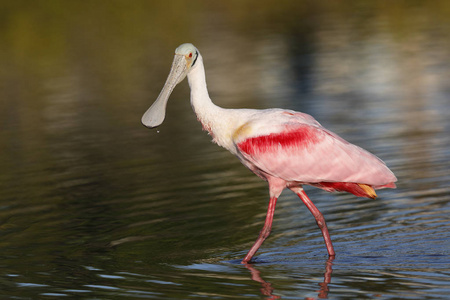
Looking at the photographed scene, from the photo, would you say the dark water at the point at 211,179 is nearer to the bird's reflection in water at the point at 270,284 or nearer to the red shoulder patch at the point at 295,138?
the bird's reflection in water at the point at 270,284

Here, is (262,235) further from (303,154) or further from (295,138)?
(295,138)

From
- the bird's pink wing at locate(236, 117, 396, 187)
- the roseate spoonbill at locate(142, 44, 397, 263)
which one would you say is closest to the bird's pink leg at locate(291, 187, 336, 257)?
the roseate spoonbill at locate(142, 44, 397, 263)

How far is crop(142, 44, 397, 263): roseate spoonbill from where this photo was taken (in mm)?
9117

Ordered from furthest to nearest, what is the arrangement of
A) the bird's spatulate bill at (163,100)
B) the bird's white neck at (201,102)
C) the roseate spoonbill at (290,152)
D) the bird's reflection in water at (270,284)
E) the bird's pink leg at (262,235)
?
the bird's spatulate bill at (163,100) < the bird's white neck at (201,102) < the roseate spoonbill at (290,152) < the bird's pink leg at (262,235) < the bird's reflection in water at (270,284)

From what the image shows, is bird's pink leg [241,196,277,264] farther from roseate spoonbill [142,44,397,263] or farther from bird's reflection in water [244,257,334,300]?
bird's reflection in water [244,257,334,300]

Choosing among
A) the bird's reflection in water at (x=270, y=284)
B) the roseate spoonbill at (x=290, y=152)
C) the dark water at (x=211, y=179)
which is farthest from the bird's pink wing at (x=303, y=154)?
the bird's reflection in water at (x=270, y=284)

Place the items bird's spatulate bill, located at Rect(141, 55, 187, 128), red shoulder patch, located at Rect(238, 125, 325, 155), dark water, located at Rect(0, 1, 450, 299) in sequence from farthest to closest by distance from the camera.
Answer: bird's spatulate bill, located at Rect(141, 55, 187, 128) → red shoulder patch, located at Rect(238, 125, 325, 155) → dark water, located at Rect(0, 1, 450, 299)

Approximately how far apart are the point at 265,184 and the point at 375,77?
914cm

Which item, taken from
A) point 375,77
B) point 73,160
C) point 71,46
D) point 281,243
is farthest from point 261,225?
point 71,46

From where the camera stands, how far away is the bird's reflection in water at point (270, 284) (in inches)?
306

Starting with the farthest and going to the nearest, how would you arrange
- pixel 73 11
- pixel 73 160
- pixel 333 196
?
pixel 73 11 → pixel 73 160 → pixel 333 196

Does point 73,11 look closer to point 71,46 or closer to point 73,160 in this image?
point 71,46

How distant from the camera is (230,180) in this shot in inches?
478

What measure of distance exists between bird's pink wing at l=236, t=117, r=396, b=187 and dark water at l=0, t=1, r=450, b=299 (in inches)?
26.0
